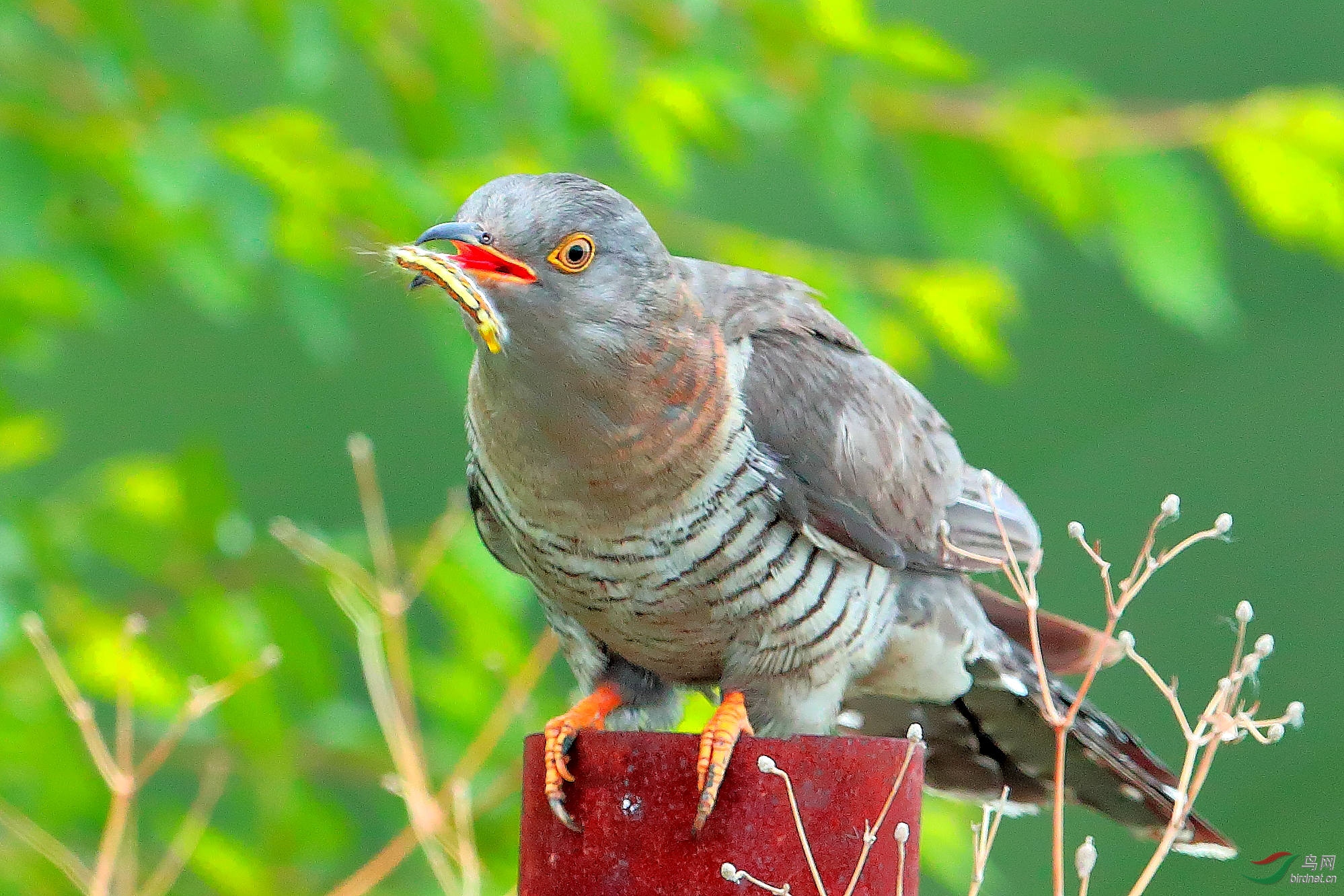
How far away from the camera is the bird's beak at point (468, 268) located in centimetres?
159

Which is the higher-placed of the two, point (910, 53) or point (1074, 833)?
point (910, 53)

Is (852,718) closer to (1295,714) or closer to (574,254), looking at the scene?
(574,254)

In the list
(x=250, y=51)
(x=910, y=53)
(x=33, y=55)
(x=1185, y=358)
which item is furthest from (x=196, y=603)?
(x=1185, y=358)

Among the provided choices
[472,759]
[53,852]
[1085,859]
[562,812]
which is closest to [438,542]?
[472,759]

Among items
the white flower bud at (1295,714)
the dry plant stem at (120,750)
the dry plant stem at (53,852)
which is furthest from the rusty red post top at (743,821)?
the dry plant stem at (53,852)

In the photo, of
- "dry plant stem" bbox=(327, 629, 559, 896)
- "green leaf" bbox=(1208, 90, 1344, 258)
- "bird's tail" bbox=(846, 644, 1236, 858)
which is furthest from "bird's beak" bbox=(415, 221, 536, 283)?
"green leaf" bbox=(1208, 90, 1344, 258)

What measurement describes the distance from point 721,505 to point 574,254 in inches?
15.0

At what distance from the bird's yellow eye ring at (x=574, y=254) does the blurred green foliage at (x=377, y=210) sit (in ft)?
2.20

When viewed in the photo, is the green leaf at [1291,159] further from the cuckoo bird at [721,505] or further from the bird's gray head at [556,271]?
the bird's gray head at [556,271]

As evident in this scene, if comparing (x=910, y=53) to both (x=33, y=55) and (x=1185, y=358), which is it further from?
(x=1185, y=358)

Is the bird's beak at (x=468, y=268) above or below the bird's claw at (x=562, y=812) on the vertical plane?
above

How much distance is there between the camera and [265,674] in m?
2.77

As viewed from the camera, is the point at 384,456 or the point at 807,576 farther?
the point at 384,456

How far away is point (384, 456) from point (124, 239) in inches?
96.4
